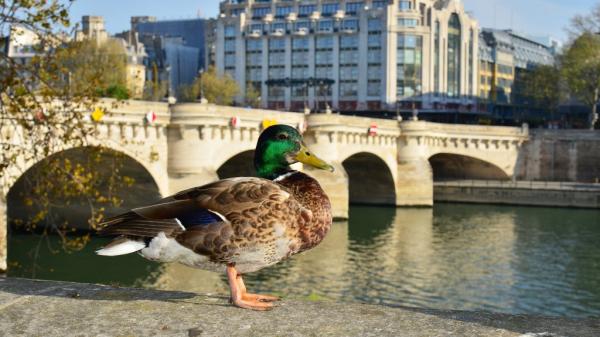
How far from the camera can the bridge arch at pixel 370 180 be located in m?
67.1

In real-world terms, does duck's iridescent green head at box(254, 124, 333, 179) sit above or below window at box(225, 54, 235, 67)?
below

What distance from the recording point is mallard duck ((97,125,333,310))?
7129mm

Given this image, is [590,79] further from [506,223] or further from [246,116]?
[246,116]

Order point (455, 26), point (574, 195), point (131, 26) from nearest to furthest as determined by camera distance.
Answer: point (574, 195) < point (455, 26) < point (131, 26)

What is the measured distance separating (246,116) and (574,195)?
30973 mm

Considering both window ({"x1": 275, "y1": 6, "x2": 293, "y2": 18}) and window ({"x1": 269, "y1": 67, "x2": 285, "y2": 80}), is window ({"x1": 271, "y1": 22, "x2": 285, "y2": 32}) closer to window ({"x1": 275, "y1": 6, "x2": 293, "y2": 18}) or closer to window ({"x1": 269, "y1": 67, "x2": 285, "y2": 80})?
window ({"x1": 275, "y1": 6, "x2": 293, "y2": 18})

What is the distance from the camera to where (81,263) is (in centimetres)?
3734

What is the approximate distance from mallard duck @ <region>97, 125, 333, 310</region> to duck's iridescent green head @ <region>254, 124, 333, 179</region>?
514 mm

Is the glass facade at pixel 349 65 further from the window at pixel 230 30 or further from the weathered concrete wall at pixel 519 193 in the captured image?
the weathered concrete wall at pixel 519 193

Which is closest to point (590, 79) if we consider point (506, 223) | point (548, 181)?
point (548, 181)

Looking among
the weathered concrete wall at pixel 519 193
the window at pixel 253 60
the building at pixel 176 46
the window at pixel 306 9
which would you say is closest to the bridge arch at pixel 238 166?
the weathered concrete wall at pixel 519 193

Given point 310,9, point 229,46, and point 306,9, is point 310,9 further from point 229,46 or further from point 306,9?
point 229,46

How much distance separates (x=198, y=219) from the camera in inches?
282

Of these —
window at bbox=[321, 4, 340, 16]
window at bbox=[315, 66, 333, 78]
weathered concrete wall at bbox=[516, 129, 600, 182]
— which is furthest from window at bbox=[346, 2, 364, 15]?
weathered concrete wall at bbox=[516, 129, 600, 182]
